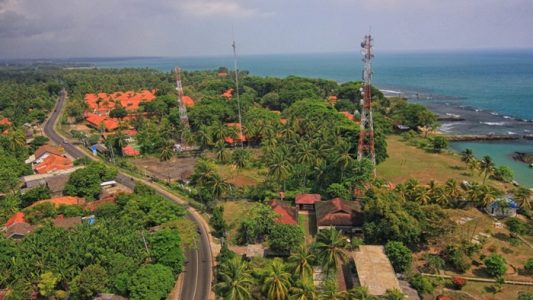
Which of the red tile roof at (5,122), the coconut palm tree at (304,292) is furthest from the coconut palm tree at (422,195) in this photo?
the red tile roof at (5,122)

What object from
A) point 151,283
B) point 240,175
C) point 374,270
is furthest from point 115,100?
point 374,270

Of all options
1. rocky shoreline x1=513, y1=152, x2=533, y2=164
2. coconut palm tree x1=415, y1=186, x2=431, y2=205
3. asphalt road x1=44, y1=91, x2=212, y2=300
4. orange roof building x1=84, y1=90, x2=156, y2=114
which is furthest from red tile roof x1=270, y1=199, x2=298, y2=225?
orange roof building x1=84, y1=90, x2=156, y2=114

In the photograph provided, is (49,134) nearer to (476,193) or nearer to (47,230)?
(47,230)

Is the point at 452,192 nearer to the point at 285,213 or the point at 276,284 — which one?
the point at 285,213

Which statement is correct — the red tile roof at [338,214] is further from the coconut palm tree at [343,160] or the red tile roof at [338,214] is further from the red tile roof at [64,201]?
the red tile roof at [64,201]

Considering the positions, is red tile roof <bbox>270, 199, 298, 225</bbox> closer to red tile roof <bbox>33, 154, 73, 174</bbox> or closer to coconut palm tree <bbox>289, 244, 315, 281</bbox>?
coconut palm tree <bbox>289, 244, 315, 281</bbox>

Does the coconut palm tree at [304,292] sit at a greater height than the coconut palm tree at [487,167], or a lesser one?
lesser

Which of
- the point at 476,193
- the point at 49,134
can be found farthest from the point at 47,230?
the point at 49,134
